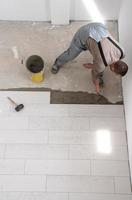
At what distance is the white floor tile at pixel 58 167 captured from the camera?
2.69 metres

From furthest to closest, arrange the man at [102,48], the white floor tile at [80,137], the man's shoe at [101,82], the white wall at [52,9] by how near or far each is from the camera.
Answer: the white wall at [52,9] < the man's shoe at [101,82] < the white floor tile at [80,137] < the man at [102,48]

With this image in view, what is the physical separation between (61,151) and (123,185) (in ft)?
1.95

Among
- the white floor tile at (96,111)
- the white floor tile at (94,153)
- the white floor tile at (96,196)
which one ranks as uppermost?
the white floor tile at (96,111)

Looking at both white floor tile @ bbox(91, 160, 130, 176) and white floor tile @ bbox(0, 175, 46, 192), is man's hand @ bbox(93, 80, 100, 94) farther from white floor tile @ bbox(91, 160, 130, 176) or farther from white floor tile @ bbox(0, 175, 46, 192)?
white floor tile @ bbox(0, 175, 46, 192)

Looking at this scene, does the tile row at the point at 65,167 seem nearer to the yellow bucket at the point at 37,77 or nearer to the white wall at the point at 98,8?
the yellow bucket at the point at 37,77

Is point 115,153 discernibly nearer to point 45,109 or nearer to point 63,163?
point 63,163

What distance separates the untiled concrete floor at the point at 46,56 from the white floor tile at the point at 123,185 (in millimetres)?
748

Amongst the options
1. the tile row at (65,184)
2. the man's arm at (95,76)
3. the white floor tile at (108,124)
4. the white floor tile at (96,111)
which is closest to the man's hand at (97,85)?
the man's arm at (95,76)

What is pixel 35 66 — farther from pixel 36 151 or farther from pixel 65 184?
pixel 65 184

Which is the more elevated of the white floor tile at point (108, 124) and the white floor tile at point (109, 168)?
the white floor tile at point (108, 124)

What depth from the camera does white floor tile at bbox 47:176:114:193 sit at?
2.62 m

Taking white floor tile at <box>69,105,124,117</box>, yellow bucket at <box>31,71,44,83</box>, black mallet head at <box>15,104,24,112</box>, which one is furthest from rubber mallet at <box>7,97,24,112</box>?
white floor tile at <box>69,105,124,117</box>

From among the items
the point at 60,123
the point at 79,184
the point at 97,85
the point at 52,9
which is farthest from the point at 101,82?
the point at 79,184

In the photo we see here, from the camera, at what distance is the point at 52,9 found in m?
3.24
